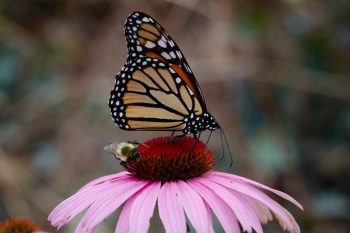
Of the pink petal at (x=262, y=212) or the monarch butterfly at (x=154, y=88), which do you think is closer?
the pink petal at (x=262, y=212)

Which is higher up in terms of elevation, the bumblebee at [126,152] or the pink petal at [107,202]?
the bumblebee at [126,152]

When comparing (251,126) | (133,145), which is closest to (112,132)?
(251,126)

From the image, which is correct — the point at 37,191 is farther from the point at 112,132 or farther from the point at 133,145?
the point at 133,145

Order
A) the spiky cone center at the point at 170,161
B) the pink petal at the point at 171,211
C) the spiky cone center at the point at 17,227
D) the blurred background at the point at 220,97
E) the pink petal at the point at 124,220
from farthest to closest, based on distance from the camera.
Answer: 1. the blurred background at the point at 220,97
2. the spiky cone center at the point at 17,227
3. the spiky cone center at the point at 170,161
4. the pink petal at the point at 124,220
5. the pink petal at the point at 171,211

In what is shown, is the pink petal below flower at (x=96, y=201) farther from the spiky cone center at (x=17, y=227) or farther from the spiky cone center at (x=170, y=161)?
the spiky cone center at (x=17, y=227)

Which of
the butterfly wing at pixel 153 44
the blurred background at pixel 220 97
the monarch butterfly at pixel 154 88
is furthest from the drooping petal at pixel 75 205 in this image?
the blurred background at pixel 220 97

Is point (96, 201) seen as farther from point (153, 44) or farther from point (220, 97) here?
point (220, 97)

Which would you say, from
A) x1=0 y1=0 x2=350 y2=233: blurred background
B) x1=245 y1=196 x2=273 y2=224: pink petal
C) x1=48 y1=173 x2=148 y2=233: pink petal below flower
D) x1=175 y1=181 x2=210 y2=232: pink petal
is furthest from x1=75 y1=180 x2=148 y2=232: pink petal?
x1=0 y1=0 x2=350 y2=233: blurred background

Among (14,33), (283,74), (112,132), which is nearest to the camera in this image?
(283,74)

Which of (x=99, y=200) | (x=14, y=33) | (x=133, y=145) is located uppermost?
(x=14, y=33)
